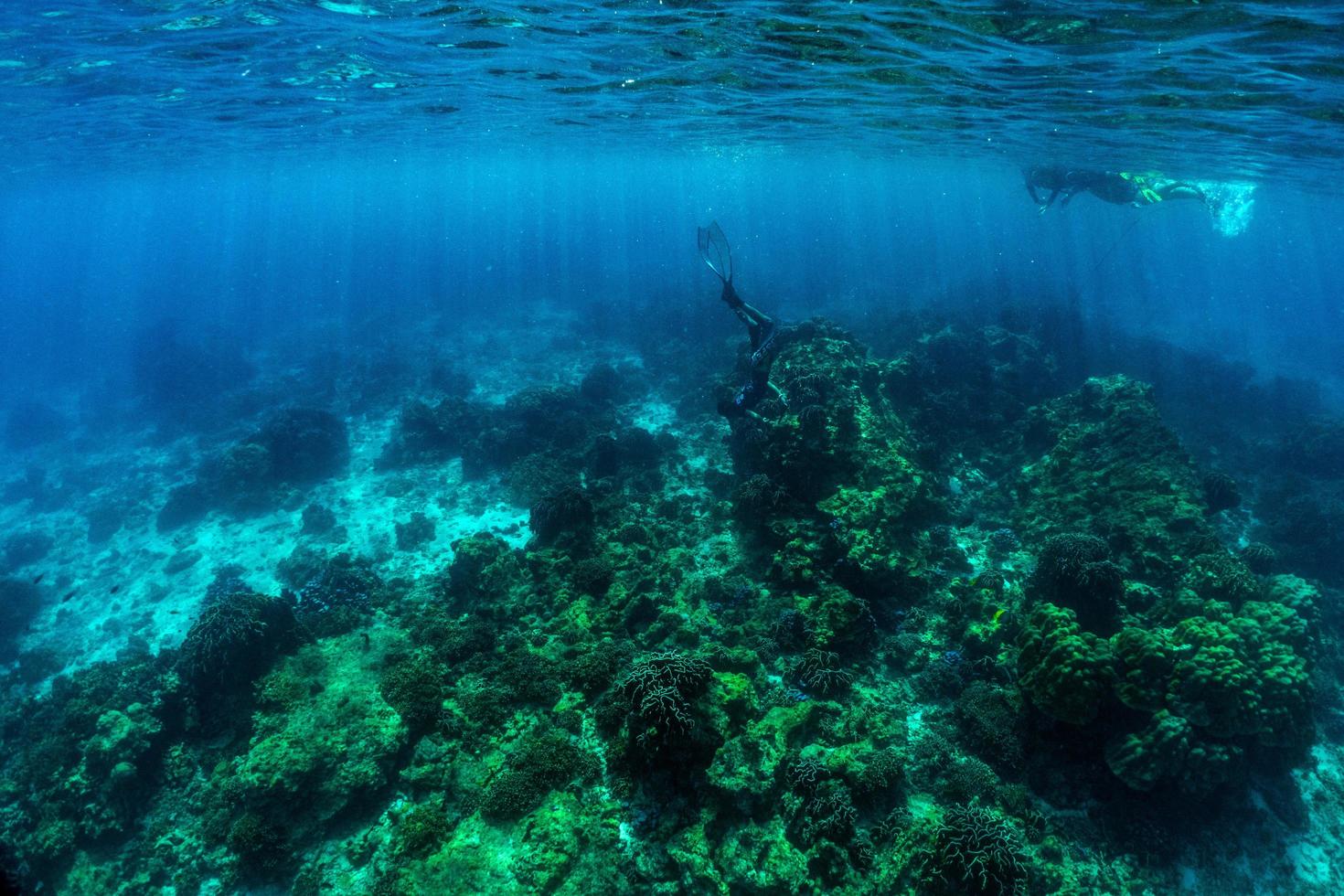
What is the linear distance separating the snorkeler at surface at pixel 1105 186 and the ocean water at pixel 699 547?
0.86 ft

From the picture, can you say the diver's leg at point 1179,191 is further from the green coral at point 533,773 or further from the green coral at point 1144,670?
the green coral at point 533,773

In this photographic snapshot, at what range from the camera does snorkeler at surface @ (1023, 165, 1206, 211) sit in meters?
29.8

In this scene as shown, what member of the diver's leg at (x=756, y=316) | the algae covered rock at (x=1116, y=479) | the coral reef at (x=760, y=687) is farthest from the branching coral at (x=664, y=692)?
the diver's leg at (x=756, y=316)

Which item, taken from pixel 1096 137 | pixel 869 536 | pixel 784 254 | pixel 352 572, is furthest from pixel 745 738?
pixel 784 254

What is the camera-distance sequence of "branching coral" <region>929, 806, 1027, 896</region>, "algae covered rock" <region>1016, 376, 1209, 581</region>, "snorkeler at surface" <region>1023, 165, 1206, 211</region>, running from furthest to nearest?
"snorkeler at surface" <region>1023, 165, 1206, 211</region>
"algae covered rock" <region>1016, 376, 1209, 581</region>
"branching coral" <region>929, 806, 1027, 896</region>

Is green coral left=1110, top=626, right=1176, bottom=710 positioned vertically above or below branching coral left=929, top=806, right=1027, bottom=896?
above

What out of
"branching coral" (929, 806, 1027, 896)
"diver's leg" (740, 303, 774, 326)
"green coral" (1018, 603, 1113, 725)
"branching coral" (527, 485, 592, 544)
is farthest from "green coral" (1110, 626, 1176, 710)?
"diver's leg" (740, 303, 774, 326)

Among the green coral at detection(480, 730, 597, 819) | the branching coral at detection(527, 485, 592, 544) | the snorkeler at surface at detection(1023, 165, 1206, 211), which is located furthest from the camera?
the snorkeler at surface at detection(1023, 165, 1206, 211)

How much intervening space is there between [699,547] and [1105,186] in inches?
1341

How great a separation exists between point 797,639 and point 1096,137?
99.8 feet

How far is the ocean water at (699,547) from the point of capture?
7535 mm

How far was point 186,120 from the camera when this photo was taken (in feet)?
92.5

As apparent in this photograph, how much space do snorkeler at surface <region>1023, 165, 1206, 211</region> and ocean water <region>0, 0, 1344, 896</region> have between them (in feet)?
0.86

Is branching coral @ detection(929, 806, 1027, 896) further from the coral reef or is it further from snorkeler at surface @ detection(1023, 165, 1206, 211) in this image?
snorkeler at surface @ detection(1023, 165, 1206, 211)
